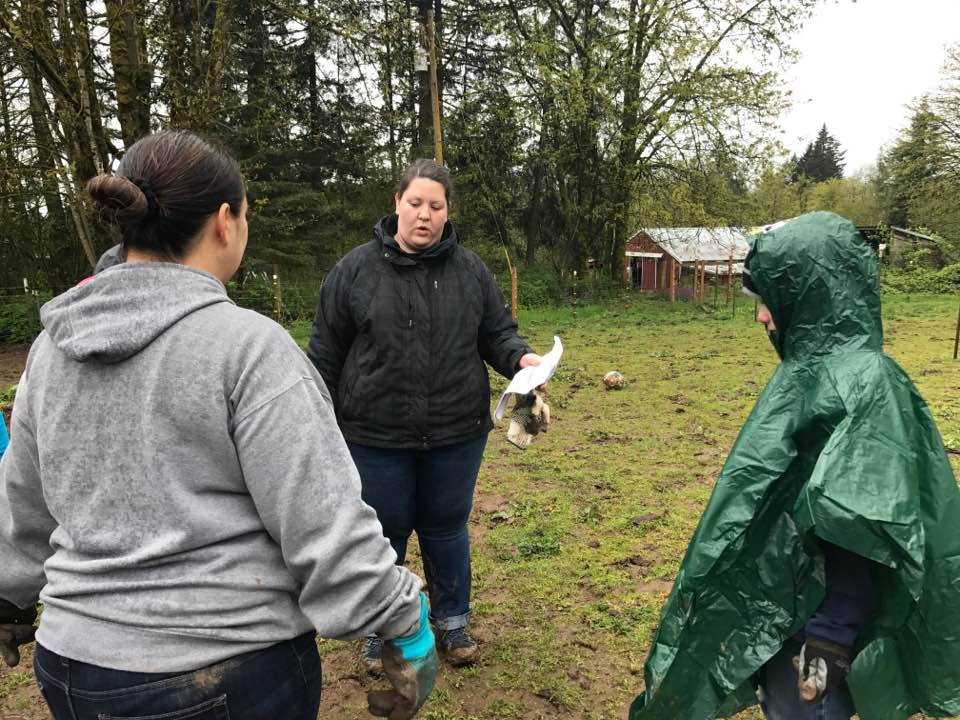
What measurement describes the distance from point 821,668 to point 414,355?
1.61m

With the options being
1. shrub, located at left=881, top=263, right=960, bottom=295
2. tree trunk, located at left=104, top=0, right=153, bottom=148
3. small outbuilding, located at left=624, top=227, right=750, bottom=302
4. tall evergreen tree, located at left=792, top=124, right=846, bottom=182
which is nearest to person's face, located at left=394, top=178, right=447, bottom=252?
tree trunk, located at left=104, top=0, right=153, bottom=148

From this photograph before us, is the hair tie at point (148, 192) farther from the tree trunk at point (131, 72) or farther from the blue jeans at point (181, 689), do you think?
the tree trunk at point (131, 72)

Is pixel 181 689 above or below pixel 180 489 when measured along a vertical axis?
below

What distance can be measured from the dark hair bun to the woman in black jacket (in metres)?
1.45

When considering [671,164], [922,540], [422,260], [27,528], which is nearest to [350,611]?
[27,528]

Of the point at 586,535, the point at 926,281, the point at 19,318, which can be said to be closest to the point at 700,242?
the point at 926,281

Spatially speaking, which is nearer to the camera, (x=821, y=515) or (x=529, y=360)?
(x=821, y=515)

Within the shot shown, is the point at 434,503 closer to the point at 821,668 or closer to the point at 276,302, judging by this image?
the point at 821,668

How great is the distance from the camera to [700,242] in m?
27.4

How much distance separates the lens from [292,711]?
129 cm

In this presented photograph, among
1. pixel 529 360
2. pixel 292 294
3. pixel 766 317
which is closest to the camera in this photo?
pixel 766 317

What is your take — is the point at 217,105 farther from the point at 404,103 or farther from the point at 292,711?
the point at 404,103

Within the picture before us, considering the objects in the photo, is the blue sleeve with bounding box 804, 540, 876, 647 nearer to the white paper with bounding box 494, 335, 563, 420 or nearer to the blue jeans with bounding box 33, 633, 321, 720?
the white paper with bounding box 494, 335, 563, 420

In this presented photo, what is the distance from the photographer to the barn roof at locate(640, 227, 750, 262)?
70.3 ft
